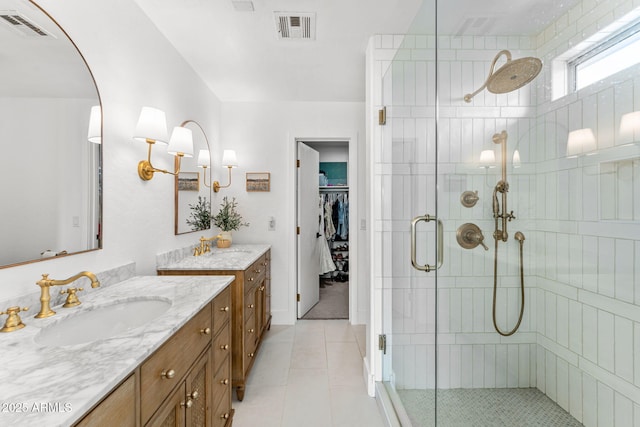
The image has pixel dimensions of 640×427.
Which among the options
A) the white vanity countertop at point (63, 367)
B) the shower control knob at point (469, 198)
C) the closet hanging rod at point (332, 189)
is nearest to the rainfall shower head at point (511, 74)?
the shower control knob at point (469, 198)

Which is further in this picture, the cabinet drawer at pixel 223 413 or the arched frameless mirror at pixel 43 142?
the cabinet drawer at pixel 223 413

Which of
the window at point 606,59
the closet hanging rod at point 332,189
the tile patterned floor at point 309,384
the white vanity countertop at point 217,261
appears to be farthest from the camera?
the closet hanging rod at point 332,189

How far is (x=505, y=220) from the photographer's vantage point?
116 cm

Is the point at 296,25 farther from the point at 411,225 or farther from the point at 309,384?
the point at 309,384

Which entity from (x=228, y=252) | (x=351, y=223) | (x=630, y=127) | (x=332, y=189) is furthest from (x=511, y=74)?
(x=332, y=189)

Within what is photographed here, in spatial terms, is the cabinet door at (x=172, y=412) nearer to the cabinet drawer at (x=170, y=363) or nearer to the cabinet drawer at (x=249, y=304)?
the cabinet drawer at (x=170, y=363)

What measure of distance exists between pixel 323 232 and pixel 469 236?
3.10m

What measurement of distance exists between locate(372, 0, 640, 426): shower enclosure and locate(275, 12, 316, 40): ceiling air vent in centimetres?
63

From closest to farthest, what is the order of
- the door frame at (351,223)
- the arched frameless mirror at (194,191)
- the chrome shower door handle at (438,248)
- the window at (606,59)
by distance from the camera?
the window at (606,59), the chrome shower door handle at (438,248), the arched frameless mirror at (194,191), the door frame at (351,223)

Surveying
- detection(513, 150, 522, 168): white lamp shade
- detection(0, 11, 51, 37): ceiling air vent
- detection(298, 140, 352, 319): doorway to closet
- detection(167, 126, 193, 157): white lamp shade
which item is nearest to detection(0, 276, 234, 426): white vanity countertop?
detection(0, 11, 51, 37): ceiling air vent

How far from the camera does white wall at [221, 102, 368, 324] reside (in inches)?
124

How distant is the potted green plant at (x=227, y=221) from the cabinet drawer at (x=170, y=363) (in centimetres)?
155

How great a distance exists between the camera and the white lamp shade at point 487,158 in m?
1.21

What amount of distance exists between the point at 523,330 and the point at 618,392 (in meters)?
0.29
